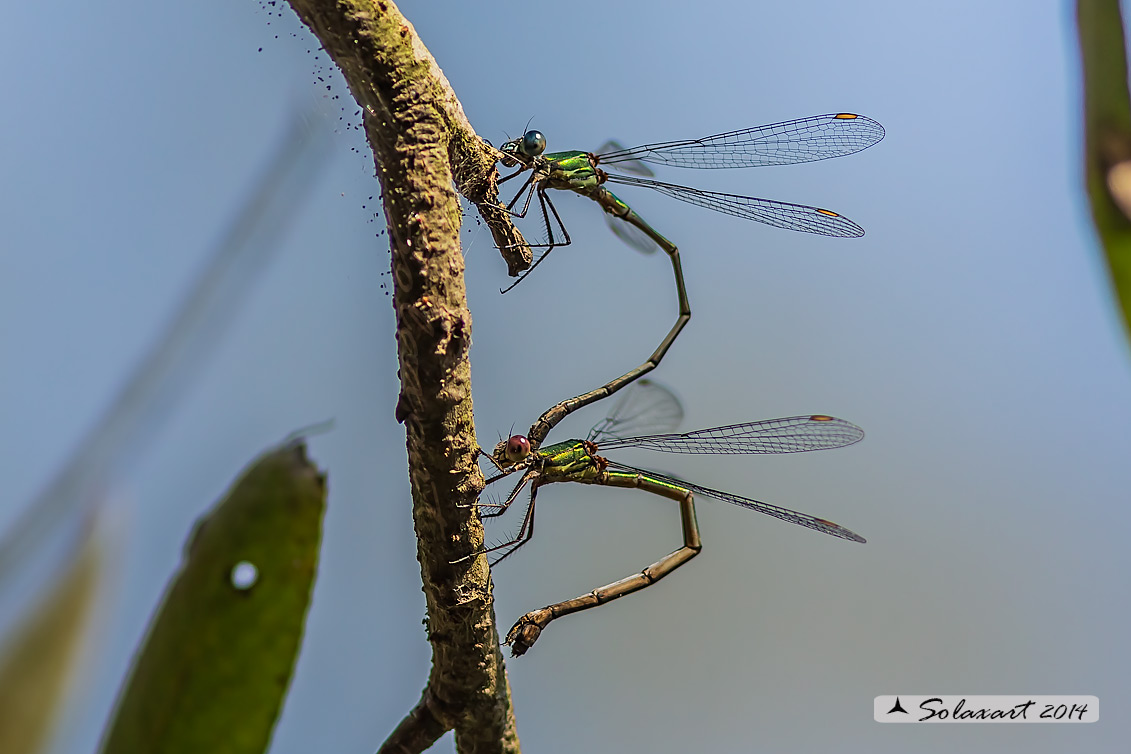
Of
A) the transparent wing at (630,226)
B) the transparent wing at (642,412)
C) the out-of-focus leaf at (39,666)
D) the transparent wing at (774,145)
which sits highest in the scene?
the transparent wing at (774,145)

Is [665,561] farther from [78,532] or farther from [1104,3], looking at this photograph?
[1104,3]

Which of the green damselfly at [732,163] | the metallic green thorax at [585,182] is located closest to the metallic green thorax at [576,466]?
the green damselfly at [732,163]

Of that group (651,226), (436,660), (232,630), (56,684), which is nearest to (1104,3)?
(651,226)

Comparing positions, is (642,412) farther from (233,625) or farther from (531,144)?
(233,625)

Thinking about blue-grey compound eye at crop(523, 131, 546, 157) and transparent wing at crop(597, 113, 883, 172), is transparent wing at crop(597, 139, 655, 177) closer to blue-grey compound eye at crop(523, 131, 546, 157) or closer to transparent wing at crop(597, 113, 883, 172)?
transparent wing at crop(597, 113, 883, 172)

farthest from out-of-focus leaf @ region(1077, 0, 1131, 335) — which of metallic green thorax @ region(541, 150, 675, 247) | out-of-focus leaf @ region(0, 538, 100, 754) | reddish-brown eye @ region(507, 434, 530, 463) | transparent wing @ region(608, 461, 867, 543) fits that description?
out-of-focus leaf @ region(0, 538, 100, 754)

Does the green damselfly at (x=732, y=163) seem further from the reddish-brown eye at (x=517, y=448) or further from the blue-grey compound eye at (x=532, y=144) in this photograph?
the reddish-brown eye at (x=517, y=448)
